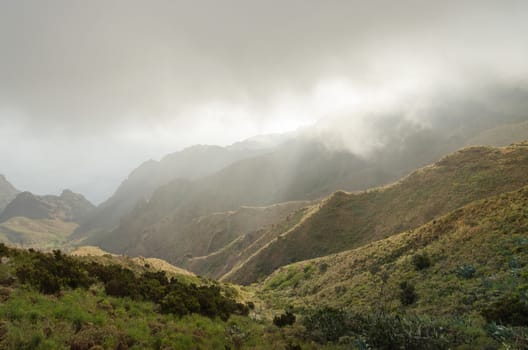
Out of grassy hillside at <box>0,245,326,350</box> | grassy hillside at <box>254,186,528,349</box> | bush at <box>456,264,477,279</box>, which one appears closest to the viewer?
grassy hillside at <box>0,245,326,350</box>

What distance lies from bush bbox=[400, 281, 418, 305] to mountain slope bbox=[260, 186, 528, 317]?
0.27m

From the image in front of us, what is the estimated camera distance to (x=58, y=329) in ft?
28.3

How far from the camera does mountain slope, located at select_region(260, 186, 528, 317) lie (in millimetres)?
14508

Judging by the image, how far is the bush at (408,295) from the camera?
16.9 meters

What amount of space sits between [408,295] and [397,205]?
35871 millimetres

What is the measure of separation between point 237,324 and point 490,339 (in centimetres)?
996

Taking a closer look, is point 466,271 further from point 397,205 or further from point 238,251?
point 238,251

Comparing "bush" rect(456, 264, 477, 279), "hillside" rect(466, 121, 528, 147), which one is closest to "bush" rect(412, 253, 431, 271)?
"bush" rect(456, 264, 477, 279)

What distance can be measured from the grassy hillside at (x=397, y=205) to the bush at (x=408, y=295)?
2758 cm

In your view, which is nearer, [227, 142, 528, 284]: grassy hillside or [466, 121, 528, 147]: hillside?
[227, 142, 528, 284]: grassy hillside

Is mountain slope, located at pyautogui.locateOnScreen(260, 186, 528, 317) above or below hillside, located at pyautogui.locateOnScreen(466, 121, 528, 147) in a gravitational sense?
below

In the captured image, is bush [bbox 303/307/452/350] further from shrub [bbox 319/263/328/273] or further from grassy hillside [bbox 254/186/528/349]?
shrub [bbox 319/263/328/273]

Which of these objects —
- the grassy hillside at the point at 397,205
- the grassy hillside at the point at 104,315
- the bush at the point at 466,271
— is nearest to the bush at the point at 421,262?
the bush at the point at 466,271

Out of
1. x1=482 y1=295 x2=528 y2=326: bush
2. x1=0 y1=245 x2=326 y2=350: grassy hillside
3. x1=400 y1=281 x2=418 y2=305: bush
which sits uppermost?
x1=0 y1=245 x2=326 y2=350: grassy hillside
